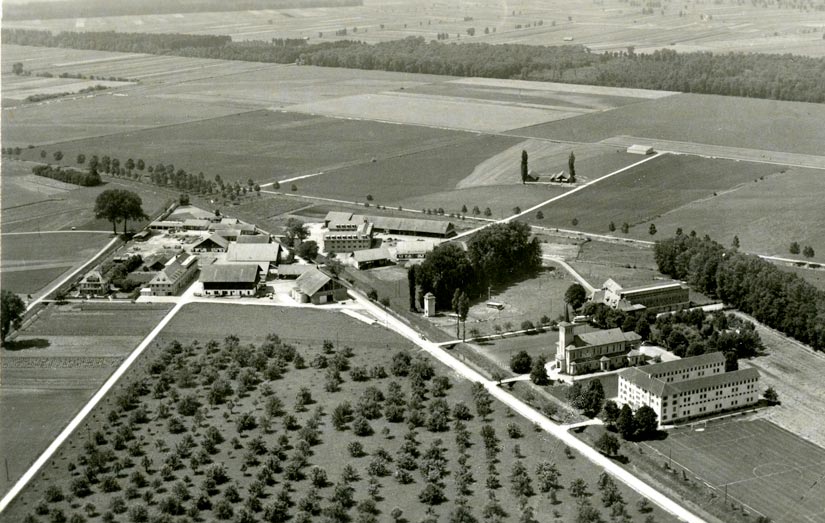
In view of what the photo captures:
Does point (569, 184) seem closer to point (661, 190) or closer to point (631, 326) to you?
point (661, 190)

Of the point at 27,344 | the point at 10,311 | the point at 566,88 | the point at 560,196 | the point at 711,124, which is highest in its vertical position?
the point at 566,88

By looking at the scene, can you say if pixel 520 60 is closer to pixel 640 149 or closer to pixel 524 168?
pixel 640 149

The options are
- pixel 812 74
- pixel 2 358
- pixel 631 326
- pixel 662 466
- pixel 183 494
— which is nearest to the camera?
pixel 183 494

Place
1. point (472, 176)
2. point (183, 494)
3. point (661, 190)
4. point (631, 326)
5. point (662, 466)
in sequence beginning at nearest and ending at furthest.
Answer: point (183, 494) < point (662, 466) < point (631, 326) < point (661, 190) < point (472, 176)

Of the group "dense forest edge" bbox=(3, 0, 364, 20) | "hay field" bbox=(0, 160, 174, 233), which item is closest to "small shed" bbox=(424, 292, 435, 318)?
"hay field" bbox=(0, 160, 174, 233)

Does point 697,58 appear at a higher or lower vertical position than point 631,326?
higher

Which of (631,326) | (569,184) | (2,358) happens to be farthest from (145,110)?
(631,326)

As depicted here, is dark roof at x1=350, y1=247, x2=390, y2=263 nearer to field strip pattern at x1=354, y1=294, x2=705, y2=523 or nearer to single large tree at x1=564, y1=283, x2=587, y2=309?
field strip pattern at x1=354, y1=294, x2=705, y2=523

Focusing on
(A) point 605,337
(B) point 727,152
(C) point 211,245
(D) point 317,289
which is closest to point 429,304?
(D) point 317,289
